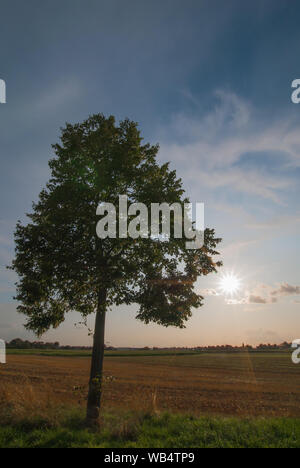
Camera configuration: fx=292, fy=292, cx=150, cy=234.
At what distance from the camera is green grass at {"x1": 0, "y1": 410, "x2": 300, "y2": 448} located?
6.78m

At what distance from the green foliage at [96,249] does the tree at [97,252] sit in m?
0.03

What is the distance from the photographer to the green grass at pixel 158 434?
6.78 metres

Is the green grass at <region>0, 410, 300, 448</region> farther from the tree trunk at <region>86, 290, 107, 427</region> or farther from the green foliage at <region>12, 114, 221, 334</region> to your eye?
the green foliage at <region>12, 114, 221, 334</region>

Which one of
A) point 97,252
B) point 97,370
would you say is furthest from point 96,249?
point 97,370

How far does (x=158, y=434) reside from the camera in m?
7.49

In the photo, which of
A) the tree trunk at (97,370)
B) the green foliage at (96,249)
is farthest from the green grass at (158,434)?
the green foliage at (96,249)

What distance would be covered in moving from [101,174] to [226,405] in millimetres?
16431

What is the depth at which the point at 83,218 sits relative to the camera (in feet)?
32.9

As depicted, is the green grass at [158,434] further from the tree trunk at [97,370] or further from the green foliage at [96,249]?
the green foliage at [96,249]

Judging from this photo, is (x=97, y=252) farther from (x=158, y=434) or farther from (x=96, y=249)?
(x=158, y=434)

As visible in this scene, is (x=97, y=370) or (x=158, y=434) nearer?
(x=158, y=434)

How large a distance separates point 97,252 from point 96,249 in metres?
0.50

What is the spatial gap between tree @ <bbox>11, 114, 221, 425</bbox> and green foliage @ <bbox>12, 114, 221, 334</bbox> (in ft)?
0.11

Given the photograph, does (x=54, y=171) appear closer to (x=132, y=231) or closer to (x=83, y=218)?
(x=83, y=218)
